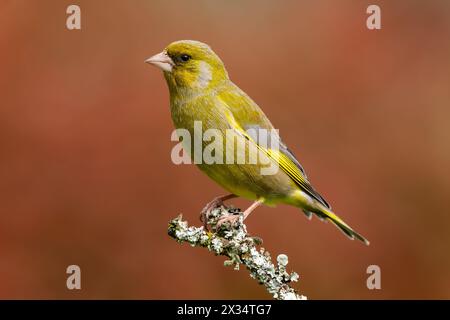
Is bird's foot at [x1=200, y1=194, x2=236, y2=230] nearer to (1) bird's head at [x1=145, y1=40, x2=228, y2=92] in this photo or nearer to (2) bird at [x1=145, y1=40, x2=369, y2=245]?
(2) bird at [x1=145, y1=40, x2=369, y2=245]

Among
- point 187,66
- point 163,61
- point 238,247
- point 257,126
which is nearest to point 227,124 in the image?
point 257,126

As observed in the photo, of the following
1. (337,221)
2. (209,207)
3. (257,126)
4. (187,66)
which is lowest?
(337,221)

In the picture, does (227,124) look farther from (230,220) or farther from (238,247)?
(238,247)

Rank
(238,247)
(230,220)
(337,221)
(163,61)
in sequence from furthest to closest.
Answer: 1. (337,221)
2. (163,61)
3. (230,220)
4. (238,247)

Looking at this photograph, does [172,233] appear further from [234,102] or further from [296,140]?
[296,140]

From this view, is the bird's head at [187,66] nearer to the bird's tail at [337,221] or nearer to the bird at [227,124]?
the bird at [227,124]

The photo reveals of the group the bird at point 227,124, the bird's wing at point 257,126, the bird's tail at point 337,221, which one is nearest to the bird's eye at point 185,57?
the bird at point 227,124

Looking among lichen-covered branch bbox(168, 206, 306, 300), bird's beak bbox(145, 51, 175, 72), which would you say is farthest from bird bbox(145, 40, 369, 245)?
lichen-covered branch bbox(168, 206, 306, 300)
